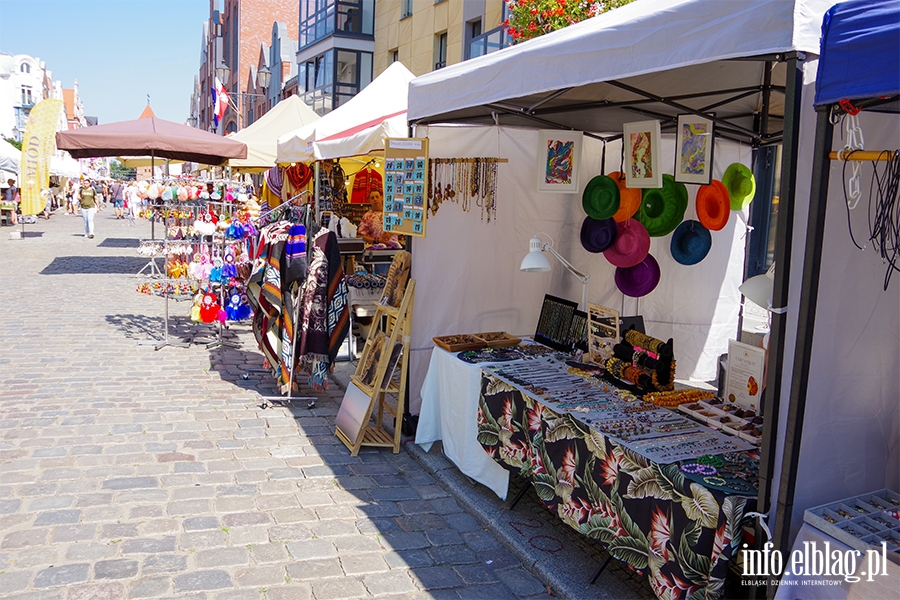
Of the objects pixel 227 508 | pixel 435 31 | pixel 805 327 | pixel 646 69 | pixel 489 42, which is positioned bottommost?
pixel 227 508

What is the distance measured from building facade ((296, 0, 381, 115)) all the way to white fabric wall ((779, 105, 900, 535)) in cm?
2266

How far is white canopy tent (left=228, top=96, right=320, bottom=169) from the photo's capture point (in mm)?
10664

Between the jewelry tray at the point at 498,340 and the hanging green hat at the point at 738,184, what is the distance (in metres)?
1.83

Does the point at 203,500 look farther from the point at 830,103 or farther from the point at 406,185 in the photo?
the point at 830,103

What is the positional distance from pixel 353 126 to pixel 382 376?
3.00 meters

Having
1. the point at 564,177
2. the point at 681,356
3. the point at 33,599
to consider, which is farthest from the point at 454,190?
the point at 33,599

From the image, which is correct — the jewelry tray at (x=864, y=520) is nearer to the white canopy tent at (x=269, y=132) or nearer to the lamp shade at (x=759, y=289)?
the lamp shade at (x=759, y=289)

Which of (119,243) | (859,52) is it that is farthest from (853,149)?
(119,243)

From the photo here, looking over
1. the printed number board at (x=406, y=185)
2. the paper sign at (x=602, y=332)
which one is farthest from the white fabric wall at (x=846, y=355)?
the printed number board at (x=406, y=185)

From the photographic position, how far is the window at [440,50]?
18.9 m

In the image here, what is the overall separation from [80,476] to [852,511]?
411 centimetres

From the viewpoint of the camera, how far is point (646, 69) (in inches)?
109

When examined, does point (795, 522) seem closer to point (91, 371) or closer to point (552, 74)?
point (552, 74)

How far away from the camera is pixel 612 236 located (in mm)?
5227
